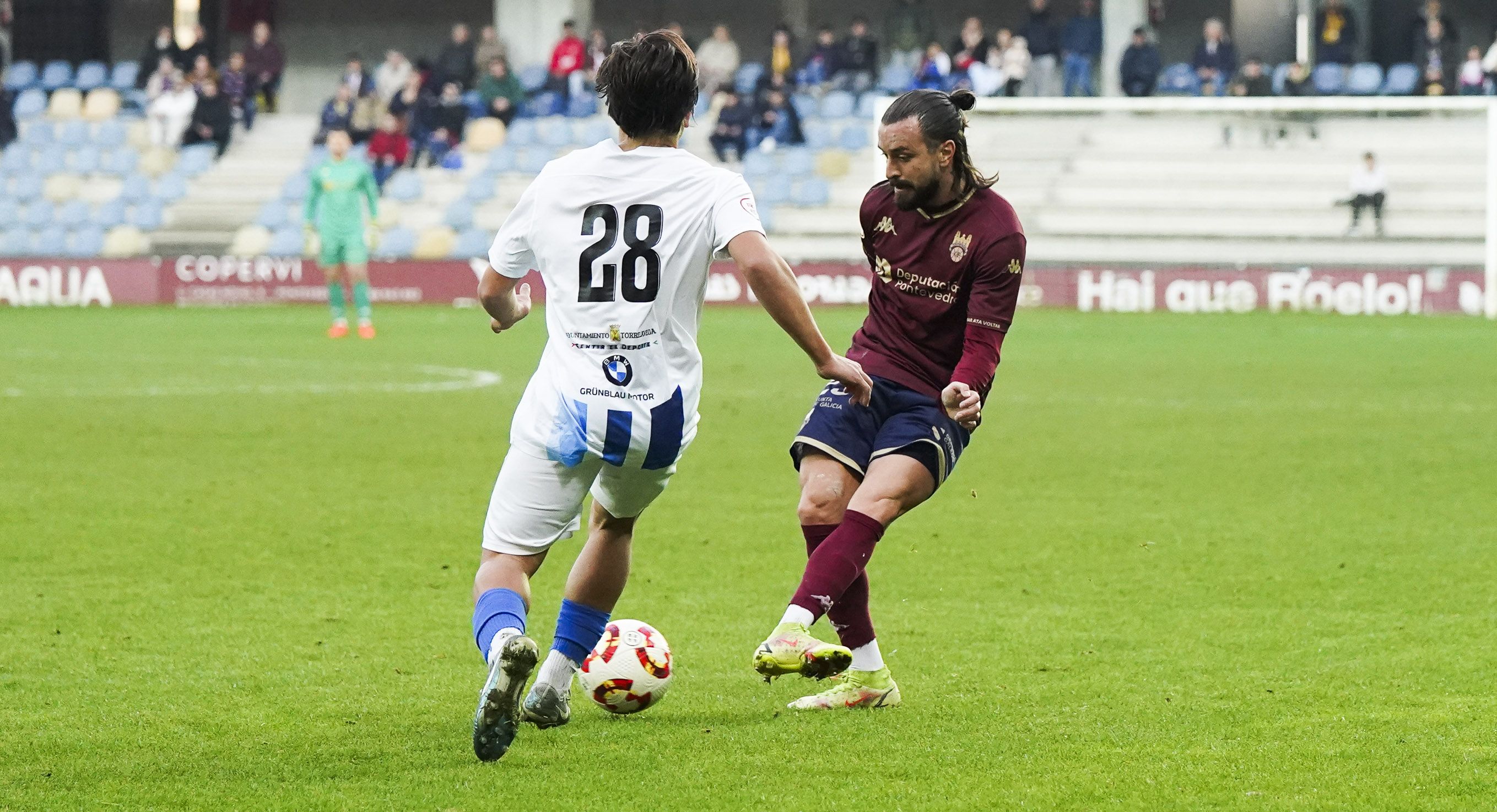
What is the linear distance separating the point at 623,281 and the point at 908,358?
1135 mm

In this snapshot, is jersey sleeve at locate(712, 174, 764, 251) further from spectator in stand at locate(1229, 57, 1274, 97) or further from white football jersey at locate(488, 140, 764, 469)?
spectator in stand at locate(1229, 57, 1274, 97)

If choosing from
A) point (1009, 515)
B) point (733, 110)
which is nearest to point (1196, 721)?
point (1009, 515)

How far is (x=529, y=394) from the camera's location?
440 cm

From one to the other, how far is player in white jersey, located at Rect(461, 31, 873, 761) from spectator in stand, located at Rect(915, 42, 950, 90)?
22535mm

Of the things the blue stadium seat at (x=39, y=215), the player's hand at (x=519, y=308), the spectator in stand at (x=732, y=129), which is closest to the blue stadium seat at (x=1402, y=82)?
the spectator in stand at (x=732, y=129)

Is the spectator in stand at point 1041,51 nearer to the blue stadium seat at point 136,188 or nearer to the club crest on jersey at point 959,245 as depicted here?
the blue stadium seat at point 136,188

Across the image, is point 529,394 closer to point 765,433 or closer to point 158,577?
point 158,577

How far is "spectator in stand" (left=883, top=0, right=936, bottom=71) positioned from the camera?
29531 millimetres

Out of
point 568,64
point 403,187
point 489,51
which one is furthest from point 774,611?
point 489,51

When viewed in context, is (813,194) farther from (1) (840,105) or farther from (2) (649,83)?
(2) (649,83)

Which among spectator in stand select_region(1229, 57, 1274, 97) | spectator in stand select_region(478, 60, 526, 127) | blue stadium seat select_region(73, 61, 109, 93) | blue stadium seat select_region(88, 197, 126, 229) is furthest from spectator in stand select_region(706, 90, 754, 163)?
blue stadium seat select_region(73, 61, 109, 93)

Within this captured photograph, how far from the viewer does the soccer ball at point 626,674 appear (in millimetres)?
4867

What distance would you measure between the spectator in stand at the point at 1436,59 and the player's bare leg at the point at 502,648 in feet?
77.6

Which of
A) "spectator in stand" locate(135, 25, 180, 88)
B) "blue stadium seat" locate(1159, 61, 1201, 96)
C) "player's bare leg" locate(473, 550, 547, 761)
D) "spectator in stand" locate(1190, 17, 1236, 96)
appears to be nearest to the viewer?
"player's bare leg" locate(473, 550, 547, 761)
